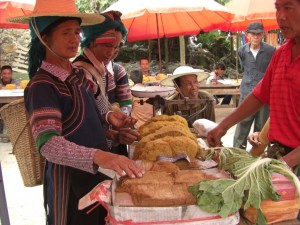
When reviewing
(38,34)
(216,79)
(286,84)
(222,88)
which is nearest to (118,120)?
(38,34)

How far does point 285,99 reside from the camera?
88.0 inches

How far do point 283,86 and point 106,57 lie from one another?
1350 millimetres

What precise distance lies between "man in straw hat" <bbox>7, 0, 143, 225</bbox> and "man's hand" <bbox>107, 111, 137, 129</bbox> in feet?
1.03

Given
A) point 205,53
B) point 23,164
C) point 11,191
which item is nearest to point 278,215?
point 23,164

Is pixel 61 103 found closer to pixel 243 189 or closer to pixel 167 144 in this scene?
pixel 167 144

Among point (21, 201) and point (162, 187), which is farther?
point (21, 201)

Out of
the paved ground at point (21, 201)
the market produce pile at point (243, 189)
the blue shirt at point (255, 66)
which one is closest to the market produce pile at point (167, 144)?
the market produce pile at point (243, 189)

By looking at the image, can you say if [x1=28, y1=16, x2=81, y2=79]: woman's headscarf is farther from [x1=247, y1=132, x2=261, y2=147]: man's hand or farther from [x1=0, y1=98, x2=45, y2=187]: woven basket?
[x1=247, y1=132, x2=261, y2=147]: man's hand

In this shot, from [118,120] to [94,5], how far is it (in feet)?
45.8

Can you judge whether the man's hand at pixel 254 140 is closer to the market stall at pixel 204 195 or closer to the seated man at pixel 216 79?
the market stall at pixel 204 195

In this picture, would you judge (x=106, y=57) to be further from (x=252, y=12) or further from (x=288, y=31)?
(x=252, y=12)

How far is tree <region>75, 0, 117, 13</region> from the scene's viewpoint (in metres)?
15.2

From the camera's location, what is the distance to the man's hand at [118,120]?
249 cm

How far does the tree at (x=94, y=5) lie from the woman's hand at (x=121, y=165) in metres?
14.3
